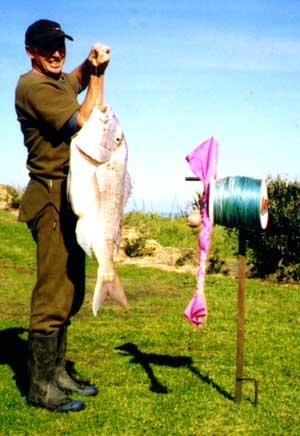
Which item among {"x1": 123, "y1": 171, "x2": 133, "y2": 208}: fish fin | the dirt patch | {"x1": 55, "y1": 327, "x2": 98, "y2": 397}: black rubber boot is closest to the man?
{"x1": 55, "y1": 327, "x2": 98, "y2": 397}: black rubber boot

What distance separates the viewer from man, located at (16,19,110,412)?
4.71 m

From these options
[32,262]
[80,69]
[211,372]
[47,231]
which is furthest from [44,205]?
[32,262]

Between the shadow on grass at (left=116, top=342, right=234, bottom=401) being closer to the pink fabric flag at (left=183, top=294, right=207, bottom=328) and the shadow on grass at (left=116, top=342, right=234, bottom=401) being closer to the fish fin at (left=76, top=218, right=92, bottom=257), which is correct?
the pink fabric flag at (left=183, top=294, right=207, bottom=328)

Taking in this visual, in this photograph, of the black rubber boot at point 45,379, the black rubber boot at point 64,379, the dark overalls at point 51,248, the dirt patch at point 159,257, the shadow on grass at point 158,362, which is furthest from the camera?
the dirt patch at point 159,257

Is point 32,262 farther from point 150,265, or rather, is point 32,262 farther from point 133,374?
point 133,374

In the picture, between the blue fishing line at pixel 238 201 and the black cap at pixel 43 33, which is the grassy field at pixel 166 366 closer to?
the blue fishing line at pixel 238 201

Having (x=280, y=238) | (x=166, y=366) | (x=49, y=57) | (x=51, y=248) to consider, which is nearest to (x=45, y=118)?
(x=49, y=57)

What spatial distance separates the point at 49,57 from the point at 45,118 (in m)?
0.52

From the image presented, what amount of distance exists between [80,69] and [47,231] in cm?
143

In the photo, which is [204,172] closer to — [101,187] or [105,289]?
[101,187]

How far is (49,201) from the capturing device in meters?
5.07

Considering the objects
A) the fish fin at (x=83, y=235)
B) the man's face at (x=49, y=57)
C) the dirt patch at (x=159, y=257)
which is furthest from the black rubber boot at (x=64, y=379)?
the dirt patch at (x=159, y=257)

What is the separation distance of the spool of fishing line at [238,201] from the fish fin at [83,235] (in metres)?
1.16

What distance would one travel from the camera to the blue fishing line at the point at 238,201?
5.10m
